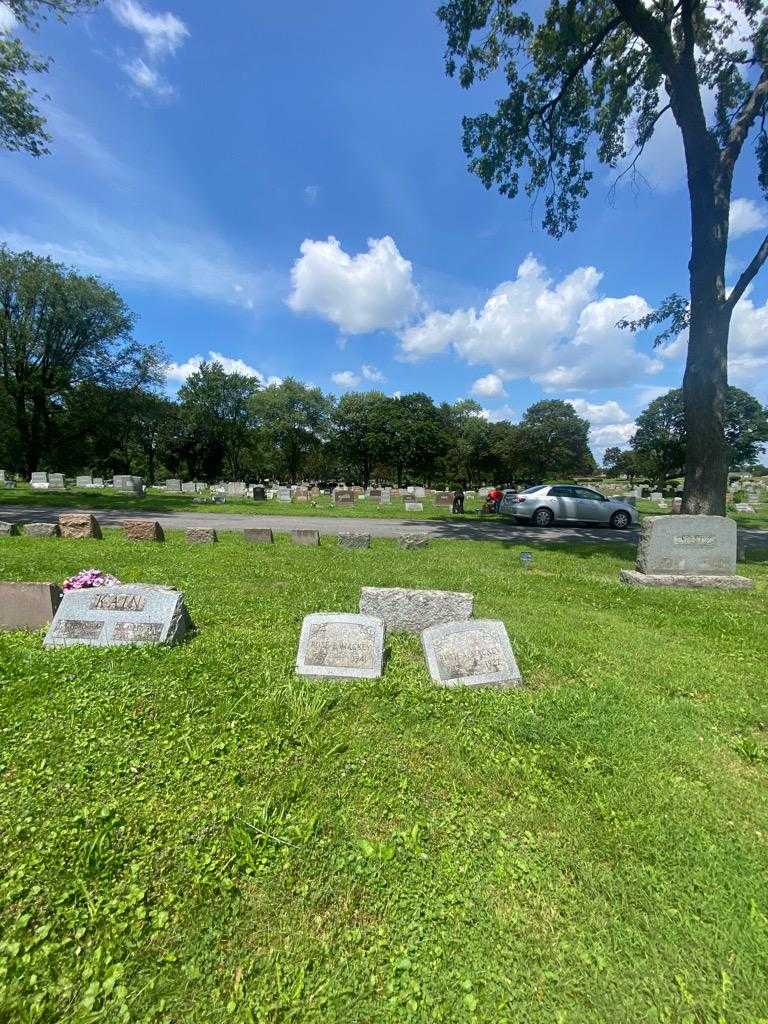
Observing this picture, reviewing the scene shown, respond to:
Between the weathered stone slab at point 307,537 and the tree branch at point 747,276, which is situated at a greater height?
the tree branch at point 747,276

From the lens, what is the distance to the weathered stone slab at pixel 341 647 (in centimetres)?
349

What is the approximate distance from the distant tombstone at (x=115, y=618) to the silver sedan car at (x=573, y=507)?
42.3ft

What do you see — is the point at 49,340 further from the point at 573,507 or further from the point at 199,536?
the point at 573,507

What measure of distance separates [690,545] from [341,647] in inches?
251

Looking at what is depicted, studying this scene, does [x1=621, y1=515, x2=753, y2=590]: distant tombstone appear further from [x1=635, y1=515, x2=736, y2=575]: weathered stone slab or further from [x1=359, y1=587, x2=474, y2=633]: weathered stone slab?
[x1=359, y1=587, x2=474, y2=633]: weathered stone slab

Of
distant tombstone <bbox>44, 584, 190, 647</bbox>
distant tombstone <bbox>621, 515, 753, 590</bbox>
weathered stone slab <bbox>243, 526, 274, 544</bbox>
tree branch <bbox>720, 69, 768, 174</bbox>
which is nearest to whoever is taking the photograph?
distant tombstone <bbox>44, 584, 190, 647</bbox>

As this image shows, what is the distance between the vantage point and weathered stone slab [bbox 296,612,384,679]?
3.49 metres

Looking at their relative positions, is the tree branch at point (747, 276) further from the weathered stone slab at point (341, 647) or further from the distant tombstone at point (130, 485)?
the distant tombstone at point (130, 485)

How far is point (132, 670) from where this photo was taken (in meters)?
3.36

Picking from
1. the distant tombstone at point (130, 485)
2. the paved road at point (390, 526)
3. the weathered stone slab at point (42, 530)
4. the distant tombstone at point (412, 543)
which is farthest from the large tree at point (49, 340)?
the distant tombstone at point (412, 543)

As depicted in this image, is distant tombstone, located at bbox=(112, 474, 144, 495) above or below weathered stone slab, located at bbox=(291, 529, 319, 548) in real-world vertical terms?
above

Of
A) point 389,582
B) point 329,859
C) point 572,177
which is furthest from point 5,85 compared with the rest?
point 329,859

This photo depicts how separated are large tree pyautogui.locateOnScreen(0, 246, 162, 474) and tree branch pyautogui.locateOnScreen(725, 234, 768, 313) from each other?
101 feet

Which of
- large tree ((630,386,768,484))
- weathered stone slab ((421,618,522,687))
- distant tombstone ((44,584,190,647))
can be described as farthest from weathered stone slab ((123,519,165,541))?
large tree ((630,386,768,484))
